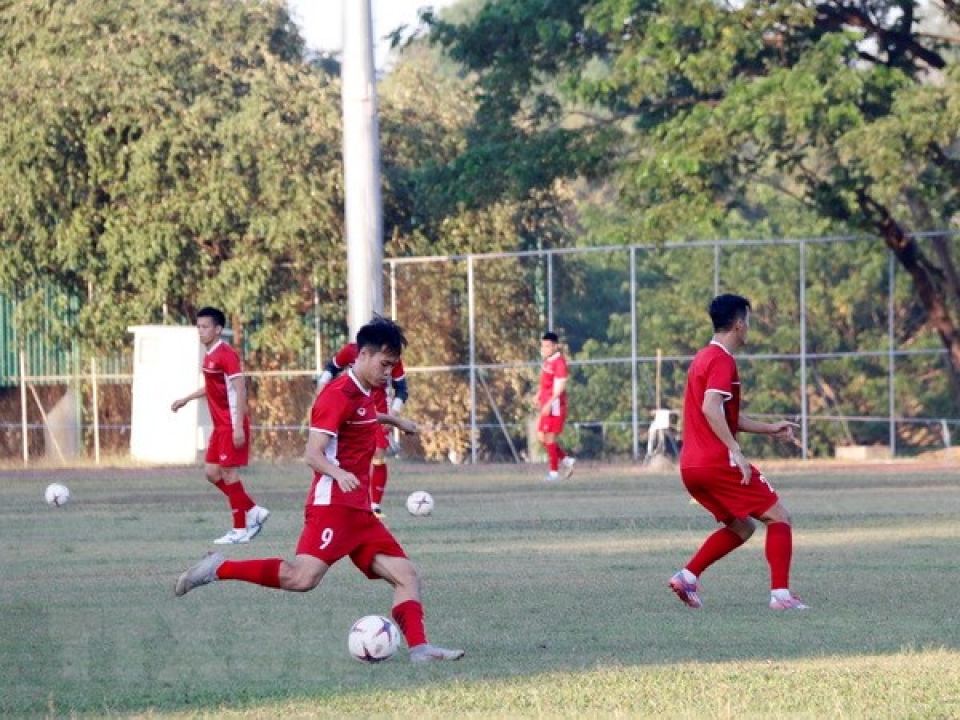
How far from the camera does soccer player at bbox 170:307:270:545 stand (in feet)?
51.8

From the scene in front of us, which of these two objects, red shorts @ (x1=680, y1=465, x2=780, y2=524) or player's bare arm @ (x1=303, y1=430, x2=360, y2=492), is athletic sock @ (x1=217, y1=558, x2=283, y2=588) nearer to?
player's bare arm @ (x1=303, y1=430, x2=360, y2=492)

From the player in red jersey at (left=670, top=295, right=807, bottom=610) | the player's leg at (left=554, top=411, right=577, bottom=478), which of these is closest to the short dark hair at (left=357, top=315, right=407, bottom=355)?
the player in red jersey at (left=670, top=295, right=807, bottom=610)

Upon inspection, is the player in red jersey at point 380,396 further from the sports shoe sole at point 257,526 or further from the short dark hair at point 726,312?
the short dark hair at point 726,312

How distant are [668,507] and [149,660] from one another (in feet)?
37.8

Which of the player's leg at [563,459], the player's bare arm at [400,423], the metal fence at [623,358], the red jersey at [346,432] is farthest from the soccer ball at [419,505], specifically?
the metal fence at [623,358]

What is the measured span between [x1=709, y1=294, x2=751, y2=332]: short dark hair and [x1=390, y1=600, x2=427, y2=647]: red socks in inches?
117

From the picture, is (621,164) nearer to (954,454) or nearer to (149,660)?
(954,454)

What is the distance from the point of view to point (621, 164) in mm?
29969

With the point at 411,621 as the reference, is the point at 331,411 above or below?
above

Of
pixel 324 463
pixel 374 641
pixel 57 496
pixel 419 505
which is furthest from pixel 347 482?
pixel 57 496

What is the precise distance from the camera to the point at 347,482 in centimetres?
883

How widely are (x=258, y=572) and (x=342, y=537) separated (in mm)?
468

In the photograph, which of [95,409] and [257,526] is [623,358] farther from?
[257,526]

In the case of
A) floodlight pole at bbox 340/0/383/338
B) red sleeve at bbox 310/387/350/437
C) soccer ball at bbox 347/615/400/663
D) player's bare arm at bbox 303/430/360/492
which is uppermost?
floodlight pole at bbox 340/0/383/338
